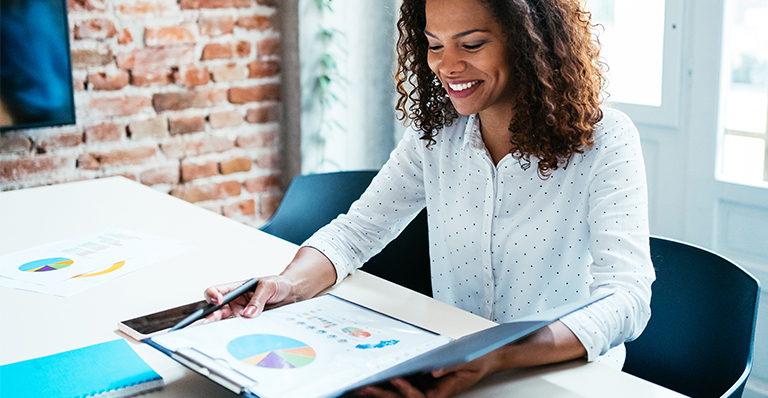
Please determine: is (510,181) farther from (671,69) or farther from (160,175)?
(160,175)

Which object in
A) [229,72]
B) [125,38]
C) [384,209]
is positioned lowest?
[384,209]

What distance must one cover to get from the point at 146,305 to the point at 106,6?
5.45 ft

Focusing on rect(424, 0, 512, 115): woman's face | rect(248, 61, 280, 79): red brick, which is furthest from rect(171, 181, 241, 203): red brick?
rect(424, 0, 512, 115): woman's face

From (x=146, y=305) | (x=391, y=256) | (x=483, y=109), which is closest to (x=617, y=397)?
(x=483, y=109)

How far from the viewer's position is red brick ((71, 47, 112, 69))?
7.79 ft

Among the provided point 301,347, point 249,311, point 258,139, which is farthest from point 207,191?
point 301,347

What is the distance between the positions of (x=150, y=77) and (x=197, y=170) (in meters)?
0.40

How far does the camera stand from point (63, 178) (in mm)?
2441

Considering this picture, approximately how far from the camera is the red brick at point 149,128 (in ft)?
8.32

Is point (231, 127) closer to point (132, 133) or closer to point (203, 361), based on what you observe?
point (132, 133)

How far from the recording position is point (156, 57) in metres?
2.53

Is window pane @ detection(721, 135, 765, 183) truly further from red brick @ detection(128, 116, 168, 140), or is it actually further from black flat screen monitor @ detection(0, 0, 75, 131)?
black flat screen monitor @ detection(0, 0, 75, 131)

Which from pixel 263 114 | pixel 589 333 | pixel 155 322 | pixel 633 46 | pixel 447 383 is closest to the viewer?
pixel 447 383

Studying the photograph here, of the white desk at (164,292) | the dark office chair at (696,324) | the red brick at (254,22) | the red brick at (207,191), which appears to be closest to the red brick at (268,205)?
the red brick at (207,191)
